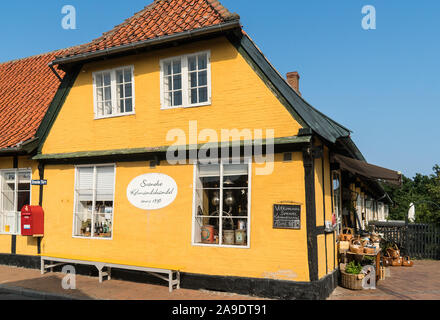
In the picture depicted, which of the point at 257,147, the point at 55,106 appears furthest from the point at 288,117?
the point at 55,106

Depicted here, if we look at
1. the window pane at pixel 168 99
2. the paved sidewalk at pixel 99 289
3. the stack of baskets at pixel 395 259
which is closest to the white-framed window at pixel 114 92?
the window pane at pixel 168 99

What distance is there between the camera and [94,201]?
33.3 feet

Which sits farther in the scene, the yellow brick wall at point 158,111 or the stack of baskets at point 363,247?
the stack of baskets at point 363,247

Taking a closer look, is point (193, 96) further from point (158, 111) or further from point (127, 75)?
point (127, 75)

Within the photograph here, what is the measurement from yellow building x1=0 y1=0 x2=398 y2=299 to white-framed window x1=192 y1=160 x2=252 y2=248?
0.02 metres

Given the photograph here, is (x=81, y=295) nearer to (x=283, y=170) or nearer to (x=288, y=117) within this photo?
(x=283, y=170)

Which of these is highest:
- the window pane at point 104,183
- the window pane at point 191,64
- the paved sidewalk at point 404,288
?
the window pane at point 191,64

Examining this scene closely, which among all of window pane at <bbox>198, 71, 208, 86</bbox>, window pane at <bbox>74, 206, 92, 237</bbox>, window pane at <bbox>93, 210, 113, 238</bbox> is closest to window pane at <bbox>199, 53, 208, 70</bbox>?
window pane at <bbox>198, 71, 208, 86</bbox>

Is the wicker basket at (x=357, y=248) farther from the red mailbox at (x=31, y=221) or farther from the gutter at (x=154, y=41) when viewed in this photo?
the red mailbox at (x=31, y=221)

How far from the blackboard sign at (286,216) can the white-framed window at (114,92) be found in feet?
14.9

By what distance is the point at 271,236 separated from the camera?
25.9 feet

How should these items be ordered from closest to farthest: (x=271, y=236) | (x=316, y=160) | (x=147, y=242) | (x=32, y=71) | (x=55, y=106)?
(x=271, y=236), (x=316, y=160), (x=147, y=242), (x=55, y=106), (x=32, y=71)

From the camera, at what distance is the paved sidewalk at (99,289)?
788 cm

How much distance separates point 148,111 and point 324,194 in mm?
4737
